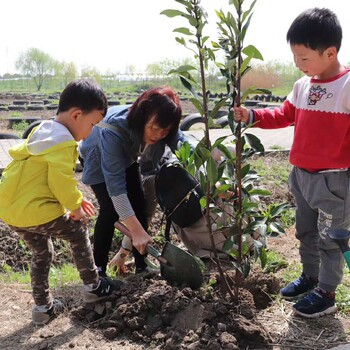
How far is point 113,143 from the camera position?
9.45 ft

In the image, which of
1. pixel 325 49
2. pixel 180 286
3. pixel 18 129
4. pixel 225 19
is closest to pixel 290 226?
pixel 180 286

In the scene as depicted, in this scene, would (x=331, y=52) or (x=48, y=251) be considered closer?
(x=331, y=52)

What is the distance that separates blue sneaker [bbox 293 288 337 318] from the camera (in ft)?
8.59

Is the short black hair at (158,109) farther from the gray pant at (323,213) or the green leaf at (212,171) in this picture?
the gray pant at (323,213)

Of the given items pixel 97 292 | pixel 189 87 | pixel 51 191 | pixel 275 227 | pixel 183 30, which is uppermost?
pixel 183 30

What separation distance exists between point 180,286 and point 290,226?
79.2 inches

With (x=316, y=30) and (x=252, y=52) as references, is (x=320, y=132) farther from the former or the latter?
(x=252, y=52)

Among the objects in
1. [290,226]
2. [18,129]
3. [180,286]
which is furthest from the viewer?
[18,129]

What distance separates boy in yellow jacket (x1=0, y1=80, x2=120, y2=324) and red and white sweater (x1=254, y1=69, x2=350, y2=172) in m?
0.87

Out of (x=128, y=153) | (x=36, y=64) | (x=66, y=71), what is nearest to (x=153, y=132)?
(x=128, y=153)

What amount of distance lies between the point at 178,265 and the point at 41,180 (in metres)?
0.85

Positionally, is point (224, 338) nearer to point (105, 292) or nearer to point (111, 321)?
point (111, 321)

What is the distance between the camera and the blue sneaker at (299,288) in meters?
2.84

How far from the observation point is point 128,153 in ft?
9.75
